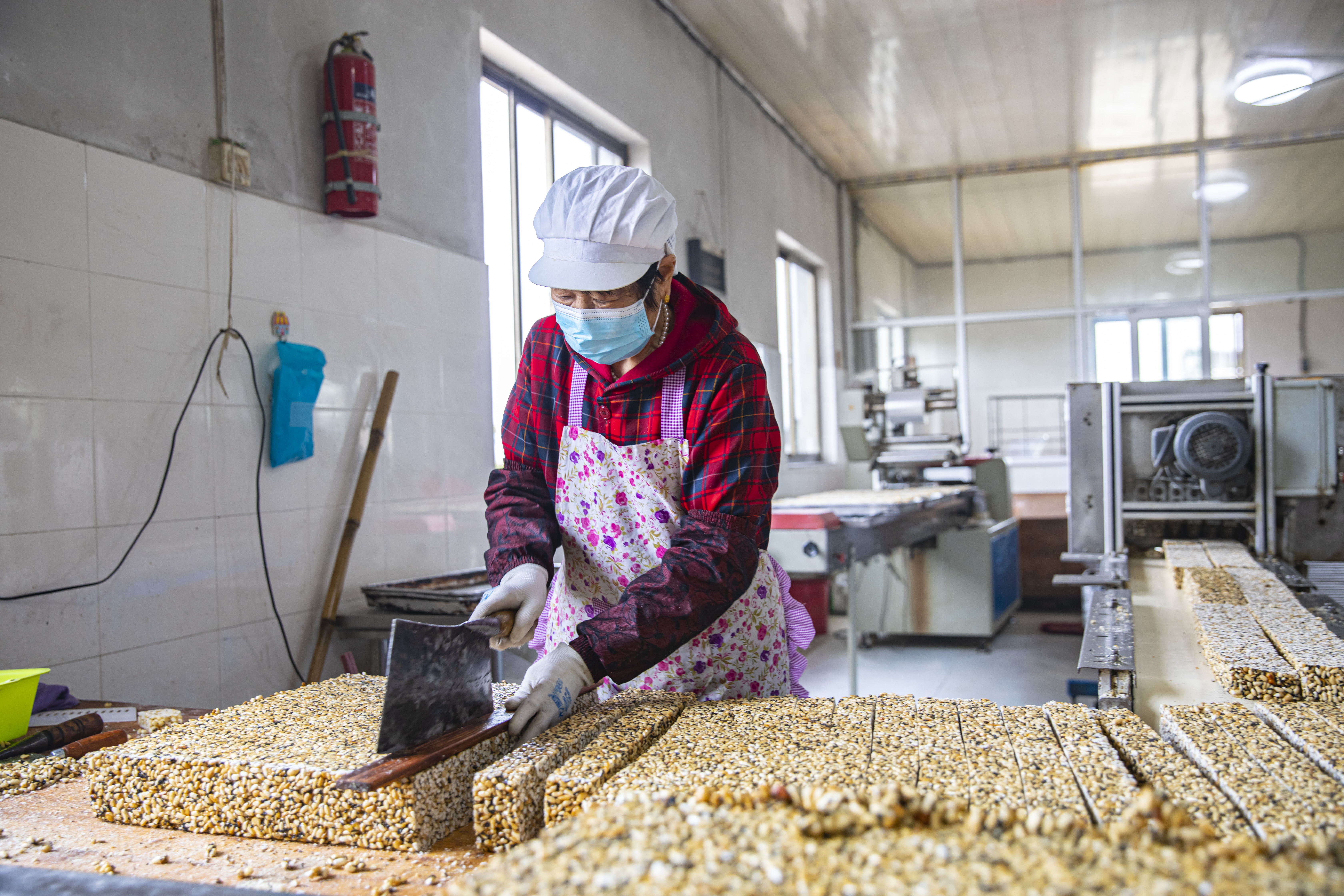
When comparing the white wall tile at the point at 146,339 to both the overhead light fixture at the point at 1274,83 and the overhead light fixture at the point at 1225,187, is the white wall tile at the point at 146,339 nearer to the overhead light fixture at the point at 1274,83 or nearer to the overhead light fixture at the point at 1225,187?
the overhead light fixture at the point at 1274,83

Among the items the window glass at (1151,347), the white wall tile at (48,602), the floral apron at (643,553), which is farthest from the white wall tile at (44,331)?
the window glass at (1151,347)

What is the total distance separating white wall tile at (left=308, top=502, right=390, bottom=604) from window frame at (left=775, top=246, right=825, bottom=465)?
408 centimetres

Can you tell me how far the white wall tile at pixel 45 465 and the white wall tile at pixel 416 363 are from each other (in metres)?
1.05

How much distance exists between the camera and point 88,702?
173 cm

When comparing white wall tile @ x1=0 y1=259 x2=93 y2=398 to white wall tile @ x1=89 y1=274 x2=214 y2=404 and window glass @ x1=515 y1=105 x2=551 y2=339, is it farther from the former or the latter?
window glass @ x1=515 y1=105 x2=551 y2=339

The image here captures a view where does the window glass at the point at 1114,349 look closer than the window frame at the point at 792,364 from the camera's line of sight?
No

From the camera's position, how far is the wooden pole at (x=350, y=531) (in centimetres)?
272

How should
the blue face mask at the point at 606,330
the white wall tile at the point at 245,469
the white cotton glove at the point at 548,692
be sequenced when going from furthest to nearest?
1. the white wall tile at the point at 245,469
2. the blue face mask at the point at 606,330
3. the white cotton glove at the point at 548,692

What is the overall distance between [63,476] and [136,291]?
1.58 feet

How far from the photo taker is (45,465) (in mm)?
2023

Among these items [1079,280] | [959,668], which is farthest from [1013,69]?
[959,668]

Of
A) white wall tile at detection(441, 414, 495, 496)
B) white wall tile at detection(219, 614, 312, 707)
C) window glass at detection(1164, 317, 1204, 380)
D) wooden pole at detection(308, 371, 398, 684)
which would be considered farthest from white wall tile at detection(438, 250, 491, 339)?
window glass at detection(1164, 317, 1204, 380)

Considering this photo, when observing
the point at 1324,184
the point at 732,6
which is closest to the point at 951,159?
the point at 1324,184

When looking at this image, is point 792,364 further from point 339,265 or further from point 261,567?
point 261,567
